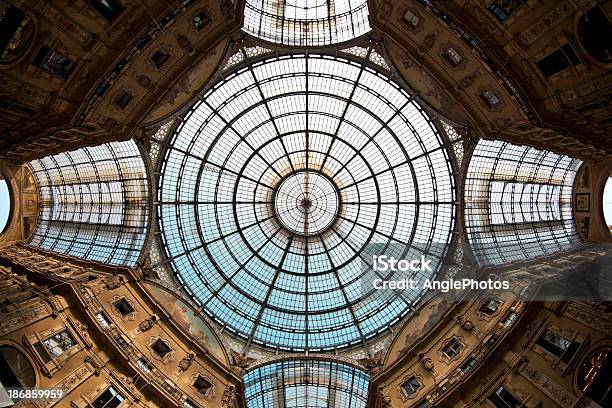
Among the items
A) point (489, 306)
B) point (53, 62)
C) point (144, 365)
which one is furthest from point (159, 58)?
point (489, 306)

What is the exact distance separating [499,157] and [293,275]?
760 inches

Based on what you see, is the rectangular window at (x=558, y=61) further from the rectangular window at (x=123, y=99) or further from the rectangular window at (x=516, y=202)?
the rectangular window at (x=123, y=99)

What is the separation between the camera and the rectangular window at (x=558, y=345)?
19.5 m

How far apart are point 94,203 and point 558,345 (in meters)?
33.3

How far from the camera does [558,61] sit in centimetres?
1641

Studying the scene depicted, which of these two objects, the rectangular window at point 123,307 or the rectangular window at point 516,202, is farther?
the rectangular window at point 516,202

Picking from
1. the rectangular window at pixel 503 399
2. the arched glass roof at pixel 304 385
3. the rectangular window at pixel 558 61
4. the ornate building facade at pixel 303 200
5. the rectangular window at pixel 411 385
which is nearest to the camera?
the rectangular window at pixel 558 61

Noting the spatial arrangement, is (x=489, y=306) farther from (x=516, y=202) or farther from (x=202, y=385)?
(x=202, y=385)

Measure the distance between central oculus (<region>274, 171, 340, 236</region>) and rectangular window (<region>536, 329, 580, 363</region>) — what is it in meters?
18.6

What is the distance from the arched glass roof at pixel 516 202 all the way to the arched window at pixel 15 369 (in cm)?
2708

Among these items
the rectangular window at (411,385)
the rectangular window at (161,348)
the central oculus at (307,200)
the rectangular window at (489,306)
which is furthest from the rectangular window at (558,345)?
the rectangular window at (161,348)

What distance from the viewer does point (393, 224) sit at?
34.3 meters

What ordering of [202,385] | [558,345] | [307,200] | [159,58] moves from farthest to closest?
[307,200] → [202,385] → [159,58] → [558,345]

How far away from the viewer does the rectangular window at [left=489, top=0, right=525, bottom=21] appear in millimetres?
16312
